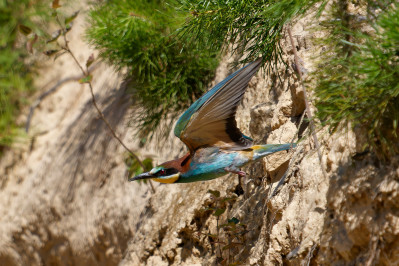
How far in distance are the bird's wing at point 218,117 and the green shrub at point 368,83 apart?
17.5 inches

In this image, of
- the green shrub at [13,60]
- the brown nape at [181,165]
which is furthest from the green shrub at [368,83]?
the green shrub at [13,60]

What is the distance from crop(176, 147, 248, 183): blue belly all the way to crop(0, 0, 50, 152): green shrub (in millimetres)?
3022

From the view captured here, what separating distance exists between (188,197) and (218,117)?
778 mm

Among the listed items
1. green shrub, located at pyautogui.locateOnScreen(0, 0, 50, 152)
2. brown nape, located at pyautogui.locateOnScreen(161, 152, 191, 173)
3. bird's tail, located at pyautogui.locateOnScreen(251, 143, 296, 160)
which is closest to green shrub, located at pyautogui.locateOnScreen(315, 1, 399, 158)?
bird's tail, located at pyautogui.locateOnScreen(251, 143, 296, 160)

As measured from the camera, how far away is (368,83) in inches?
60.4

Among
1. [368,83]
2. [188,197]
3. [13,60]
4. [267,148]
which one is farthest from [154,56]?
[13,60]

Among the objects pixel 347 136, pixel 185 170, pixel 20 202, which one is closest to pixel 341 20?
pixel 347 136

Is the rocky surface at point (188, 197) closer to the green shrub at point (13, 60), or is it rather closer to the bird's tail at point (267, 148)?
the bird's tail at point (267, 148)

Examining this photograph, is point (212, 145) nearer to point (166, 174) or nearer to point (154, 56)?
point (166, 174)

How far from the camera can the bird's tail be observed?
2124 millimetres

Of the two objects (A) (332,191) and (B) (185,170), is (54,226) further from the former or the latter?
(A) (332,191)

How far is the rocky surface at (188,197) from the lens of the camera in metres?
1.67

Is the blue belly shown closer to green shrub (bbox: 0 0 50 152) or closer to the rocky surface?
the rocky surface

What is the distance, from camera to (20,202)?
4.43m
